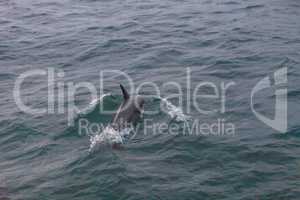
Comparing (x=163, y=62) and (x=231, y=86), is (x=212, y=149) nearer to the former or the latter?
(x=231, y=86)

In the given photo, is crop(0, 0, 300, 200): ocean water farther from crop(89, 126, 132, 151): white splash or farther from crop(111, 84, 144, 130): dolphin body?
crop(111, 84, 144, 130): dolphin body

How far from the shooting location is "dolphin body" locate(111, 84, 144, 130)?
13.2 m

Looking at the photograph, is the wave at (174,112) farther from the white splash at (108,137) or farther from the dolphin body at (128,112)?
the white splash at (108,137)

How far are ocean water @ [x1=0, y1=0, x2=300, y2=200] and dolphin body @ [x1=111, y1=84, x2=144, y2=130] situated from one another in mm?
340

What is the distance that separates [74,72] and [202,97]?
213 inches

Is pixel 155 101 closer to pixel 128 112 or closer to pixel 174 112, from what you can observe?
pixel 174 112

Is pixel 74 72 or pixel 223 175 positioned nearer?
pixel 223 175

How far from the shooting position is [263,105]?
14.4m

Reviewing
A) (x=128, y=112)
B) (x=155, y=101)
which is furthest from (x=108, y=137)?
(x=155, y=101)

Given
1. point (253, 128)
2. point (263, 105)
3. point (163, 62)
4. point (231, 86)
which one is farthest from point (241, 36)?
point (253, 128)

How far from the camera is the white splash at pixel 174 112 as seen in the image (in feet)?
45.0

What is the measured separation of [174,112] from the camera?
46.5 feet

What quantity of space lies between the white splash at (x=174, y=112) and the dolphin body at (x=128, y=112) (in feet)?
2.54

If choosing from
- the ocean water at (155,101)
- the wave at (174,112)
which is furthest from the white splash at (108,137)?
the wave at (174,112)
